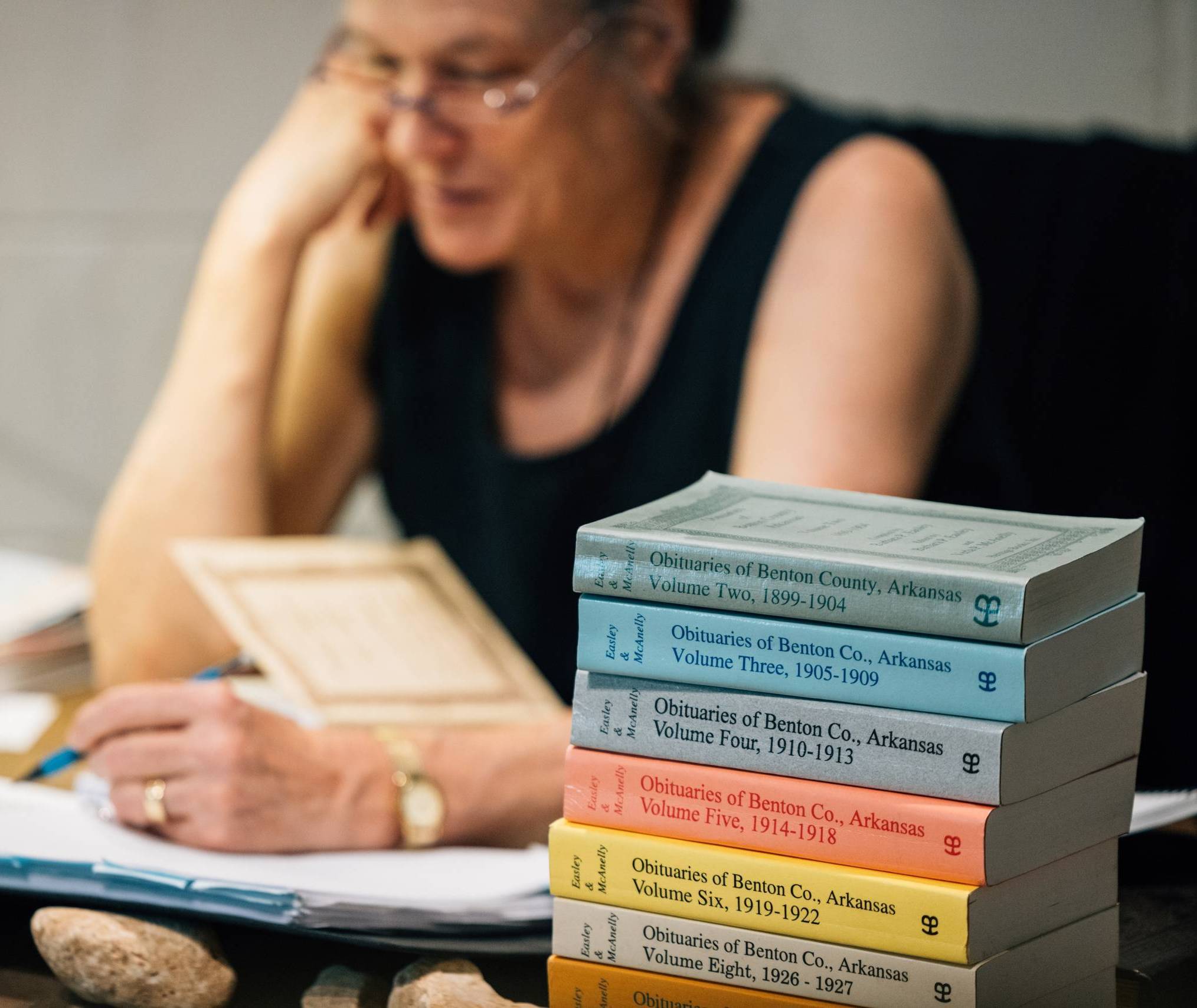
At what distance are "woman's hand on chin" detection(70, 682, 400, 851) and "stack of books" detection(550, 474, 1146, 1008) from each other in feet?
0.80

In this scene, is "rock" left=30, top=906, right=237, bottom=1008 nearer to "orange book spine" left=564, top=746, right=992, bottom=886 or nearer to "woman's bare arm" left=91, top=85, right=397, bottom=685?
"orange book spine" left=564, top=746, right=992, bottom=886

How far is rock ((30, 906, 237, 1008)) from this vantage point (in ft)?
2.05

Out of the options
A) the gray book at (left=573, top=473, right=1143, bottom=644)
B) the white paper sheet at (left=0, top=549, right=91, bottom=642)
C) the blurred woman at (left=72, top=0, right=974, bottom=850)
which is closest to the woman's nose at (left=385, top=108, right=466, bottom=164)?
the blurred woman at (left=72, top=0, right=974, bottom=850)

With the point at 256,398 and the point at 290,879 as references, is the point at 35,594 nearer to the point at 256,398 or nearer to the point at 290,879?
the point at 256,398

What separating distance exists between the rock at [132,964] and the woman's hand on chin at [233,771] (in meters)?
0.13

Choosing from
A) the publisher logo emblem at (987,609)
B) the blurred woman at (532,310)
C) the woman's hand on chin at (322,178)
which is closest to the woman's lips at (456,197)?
the blurred woman at (532,310)

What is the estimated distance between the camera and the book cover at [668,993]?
56cm

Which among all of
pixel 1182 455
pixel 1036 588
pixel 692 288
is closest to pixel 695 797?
pixel 1036 588

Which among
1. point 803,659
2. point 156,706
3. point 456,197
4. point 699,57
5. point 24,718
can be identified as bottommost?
point 24,718

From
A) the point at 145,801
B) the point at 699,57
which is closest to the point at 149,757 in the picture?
the point at 145,801

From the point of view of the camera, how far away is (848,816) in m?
0.54

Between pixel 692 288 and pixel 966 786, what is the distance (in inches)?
35.6

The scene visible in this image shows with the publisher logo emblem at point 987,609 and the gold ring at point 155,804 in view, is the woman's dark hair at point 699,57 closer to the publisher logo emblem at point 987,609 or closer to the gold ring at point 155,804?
the gold ring at point 155,804

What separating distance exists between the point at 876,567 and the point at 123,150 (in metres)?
1.70
